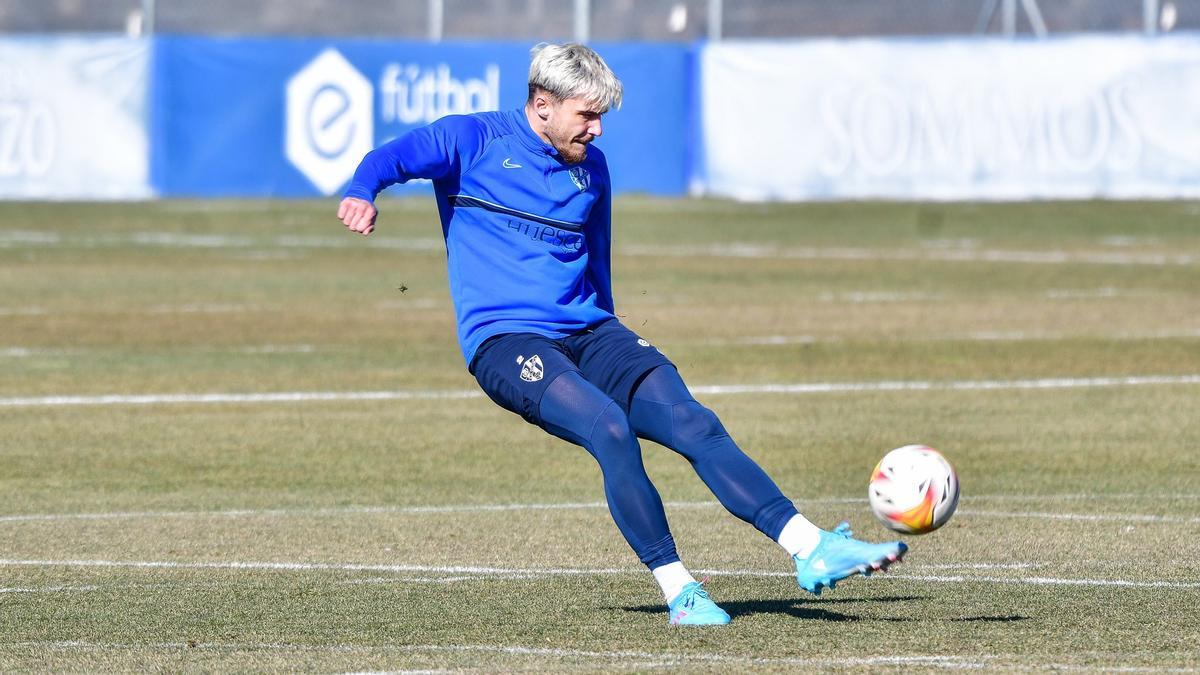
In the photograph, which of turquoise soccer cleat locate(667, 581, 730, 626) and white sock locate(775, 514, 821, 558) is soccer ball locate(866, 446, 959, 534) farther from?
turquoise soccer cleat locate(667, 581, 730, 626)

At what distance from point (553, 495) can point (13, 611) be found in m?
3.72

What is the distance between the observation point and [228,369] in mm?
16328

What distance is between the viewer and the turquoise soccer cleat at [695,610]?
725 centimetres

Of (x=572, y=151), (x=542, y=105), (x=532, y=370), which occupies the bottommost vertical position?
(x=532, y=370)

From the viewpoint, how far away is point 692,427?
24.4ft

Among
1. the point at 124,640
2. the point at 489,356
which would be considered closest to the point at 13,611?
the point at 124,640

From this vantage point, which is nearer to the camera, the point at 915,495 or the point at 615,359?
the point at 915,495

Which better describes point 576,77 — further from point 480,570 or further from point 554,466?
point 554,466

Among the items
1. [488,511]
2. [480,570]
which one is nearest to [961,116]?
[488,511]

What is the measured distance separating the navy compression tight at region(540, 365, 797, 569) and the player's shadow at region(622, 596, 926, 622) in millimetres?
402

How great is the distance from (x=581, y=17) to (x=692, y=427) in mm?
28752

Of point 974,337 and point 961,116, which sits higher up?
point 961,116

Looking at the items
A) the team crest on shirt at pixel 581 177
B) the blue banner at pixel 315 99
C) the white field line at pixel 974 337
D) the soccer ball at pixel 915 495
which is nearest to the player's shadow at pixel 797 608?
the soccer ball at pixel 915 495

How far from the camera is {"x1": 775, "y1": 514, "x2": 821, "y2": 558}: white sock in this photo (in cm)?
716
